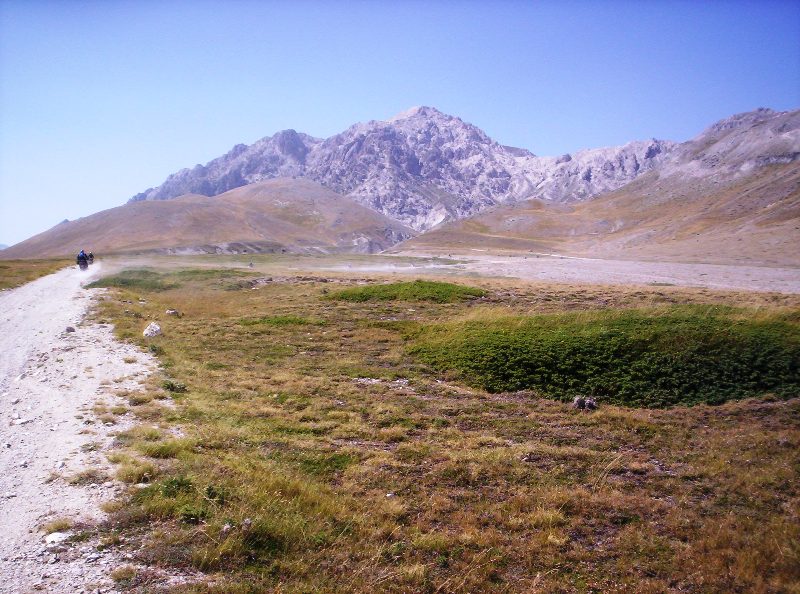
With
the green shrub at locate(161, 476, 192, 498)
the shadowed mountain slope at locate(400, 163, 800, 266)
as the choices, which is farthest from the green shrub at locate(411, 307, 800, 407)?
the shadowed mountain slope at locate(400, 163, 800, 266)

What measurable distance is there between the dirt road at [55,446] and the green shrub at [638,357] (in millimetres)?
12253

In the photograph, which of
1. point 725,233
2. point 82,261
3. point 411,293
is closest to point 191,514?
point 411,293

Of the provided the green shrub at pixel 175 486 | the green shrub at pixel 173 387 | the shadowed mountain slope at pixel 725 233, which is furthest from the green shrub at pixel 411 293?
the shadowed mountain slope at pixel 725 233

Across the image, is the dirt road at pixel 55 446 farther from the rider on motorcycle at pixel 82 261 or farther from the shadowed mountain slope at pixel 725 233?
the shadowed mountain slope at pixel 725 233

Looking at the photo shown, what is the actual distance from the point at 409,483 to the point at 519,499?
236 centimetres

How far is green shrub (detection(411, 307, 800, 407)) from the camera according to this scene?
54.1ft

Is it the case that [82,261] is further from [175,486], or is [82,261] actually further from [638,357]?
[638,357]

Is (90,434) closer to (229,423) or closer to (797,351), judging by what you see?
(229,423)

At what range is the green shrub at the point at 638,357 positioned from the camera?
16.5 m

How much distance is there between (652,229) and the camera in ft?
589

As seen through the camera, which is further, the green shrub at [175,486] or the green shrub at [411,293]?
the green shrub at [411,293]

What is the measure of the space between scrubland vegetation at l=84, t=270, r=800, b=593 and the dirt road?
2.01 feet

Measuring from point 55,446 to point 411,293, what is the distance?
28.1 metres

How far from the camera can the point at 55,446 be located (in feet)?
36.3
